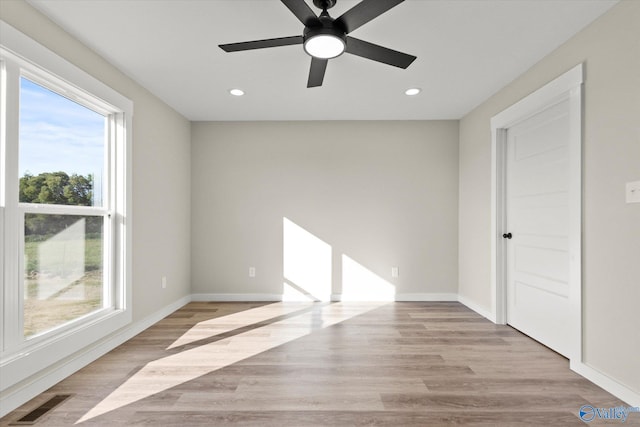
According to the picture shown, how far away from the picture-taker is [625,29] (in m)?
1.99

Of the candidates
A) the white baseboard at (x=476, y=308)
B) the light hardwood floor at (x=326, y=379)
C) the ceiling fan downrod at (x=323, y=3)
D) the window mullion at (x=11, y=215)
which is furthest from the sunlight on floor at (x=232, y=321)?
the ceiling fan downrod at (x=323, y=3)

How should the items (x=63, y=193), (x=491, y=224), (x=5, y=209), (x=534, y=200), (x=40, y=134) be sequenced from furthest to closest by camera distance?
(x=491, y=224), (x=534, y=200), (x=63, y=193), (x=40, y=134), (x=5, y=209)

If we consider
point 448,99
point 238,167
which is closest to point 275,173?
point 238,167

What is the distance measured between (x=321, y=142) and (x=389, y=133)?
935 mm

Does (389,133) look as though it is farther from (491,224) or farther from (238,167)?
(238,167)

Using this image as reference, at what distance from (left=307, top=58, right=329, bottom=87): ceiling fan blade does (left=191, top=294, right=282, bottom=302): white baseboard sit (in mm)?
2875

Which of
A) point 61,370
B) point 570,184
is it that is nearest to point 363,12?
point 570,184

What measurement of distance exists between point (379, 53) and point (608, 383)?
8.42 feet

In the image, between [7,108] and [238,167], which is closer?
[7,108]

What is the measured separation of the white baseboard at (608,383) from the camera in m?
1.93

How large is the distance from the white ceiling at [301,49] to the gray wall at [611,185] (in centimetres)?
19

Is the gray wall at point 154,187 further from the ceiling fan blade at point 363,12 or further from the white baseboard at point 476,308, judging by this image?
the white baseboard at point 476,308

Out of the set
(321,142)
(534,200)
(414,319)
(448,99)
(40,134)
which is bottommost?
(414,319)

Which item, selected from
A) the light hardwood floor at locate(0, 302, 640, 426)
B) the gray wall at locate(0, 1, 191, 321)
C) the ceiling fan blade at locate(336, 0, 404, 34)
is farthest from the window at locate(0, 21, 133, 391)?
the ceiling fan blade at locate(336, 0, 404, 34)
